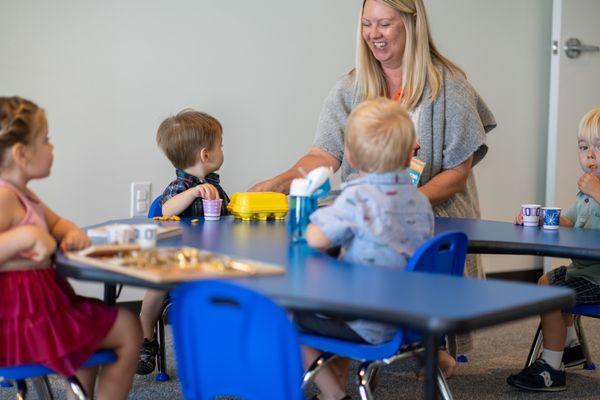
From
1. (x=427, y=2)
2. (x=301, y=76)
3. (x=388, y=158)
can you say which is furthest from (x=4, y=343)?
(x=427, y=2)

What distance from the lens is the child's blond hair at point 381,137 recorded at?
6.60 ft

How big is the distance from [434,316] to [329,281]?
318 mm

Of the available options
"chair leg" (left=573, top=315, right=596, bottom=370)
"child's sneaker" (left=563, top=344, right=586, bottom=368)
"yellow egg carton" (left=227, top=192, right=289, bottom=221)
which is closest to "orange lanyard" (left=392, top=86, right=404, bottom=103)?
"yellow egg carton" (left=227, top=192, right=289, bottom=221)

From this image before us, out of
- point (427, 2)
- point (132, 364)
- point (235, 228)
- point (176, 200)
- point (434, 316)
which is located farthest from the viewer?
point (427, 2)

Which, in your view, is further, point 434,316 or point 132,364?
point 132,364

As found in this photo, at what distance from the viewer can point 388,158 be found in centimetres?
201

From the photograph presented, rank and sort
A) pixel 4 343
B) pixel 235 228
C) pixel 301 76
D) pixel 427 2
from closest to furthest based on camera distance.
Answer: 1. pixel 4 343
2. pixel 235 228
3. pixel 301 76
4. pixel 427 2

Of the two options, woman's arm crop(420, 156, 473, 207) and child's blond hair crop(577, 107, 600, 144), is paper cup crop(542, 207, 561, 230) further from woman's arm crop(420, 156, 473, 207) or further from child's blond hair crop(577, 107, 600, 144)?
woman's arm crop(420, 156, 473, 207)

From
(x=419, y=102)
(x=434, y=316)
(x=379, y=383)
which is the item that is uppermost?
(x=419, y=102)

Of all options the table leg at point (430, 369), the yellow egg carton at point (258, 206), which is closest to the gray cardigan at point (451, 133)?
the yellow egg carton at point (258, 206)

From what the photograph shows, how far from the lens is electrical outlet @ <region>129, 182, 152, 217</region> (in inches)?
152

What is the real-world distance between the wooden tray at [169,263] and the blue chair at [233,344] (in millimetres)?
58

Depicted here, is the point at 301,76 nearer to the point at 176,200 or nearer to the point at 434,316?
the point at 176,200

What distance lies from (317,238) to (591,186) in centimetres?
113
